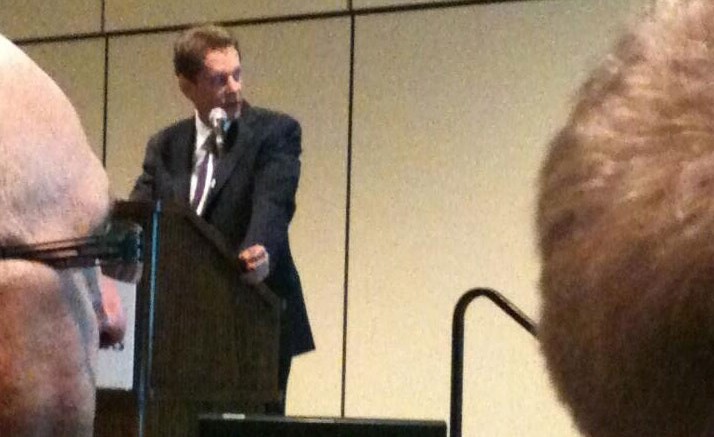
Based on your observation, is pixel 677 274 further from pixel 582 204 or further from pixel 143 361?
pixel 143 361

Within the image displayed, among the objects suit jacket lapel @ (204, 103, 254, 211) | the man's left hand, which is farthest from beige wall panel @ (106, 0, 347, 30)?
the man's left hand

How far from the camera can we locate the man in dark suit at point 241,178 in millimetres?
3330

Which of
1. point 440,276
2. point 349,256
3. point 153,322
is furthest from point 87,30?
point 153,322

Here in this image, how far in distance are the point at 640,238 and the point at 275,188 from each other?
297 centimetres

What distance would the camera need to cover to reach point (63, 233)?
0.62 metres

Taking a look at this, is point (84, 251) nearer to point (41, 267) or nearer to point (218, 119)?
point (41, 267)

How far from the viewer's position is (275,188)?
11.0 feet

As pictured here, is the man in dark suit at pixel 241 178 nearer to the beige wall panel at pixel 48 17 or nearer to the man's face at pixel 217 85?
the man's face at pixel 217 85

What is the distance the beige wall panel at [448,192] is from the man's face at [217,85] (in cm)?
106

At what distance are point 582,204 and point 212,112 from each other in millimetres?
3030

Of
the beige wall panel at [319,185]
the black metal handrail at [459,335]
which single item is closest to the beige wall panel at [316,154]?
the beige wall panel at [319,185]

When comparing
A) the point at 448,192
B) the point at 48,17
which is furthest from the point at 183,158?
the point at 48,17

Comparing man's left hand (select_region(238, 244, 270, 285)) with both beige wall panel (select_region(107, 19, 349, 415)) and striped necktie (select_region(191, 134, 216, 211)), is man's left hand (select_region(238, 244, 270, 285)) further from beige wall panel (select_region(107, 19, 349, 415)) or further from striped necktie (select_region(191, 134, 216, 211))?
beige wall panel (select_region(107, 19, 349, 415))

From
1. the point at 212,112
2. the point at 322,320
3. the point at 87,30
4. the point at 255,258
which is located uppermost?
the point at 87,30
